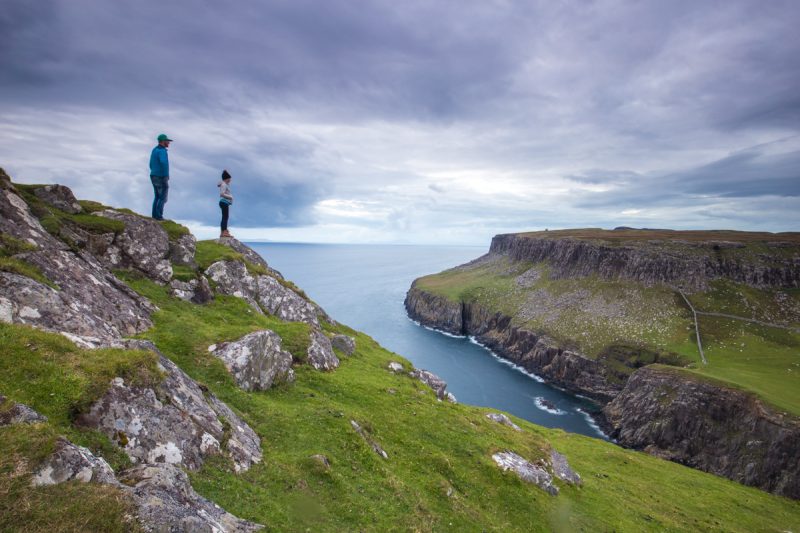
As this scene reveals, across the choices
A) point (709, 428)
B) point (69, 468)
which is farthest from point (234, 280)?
point (709, 428)

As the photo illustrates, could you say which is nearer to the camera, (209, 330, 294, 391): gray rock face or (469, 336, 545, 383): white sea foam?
(209, 330, 294, 391): gray rock face

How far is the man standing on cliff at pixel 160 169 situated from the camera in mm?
30188

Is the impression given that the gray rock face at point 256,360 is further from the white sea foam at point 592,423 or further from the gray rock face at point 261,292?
the white sea foam at point 592,423

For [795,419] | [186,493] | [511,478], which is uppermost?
[186,493]

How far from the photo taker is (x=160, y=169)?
30984 millimetres

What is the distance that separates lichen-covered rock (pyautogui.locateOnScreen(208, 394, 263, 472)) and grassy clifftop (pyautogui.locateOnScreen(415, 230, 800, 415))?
10284 centimetres

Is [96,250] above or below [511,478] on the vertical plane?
above

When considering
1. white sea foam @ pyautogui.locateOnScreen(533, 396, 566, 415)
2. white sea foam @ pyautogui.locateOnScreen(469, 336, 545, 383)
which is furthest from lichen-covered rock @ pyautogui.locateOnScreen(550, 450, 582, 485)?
white sea foam @ pyautogui.locateOnScreen(469, 336, 545, 383)

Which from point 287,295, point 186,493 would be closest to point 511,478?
point 186,493

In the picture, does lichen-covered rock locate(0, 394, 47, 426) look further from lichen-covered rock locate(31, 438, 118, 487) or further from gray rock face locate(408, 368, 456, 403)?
gray rock face locate(408, 368, 456, 403)

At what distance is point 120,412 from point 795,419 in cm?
10230

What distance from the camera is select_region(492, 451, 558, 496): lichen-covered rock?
28359mm

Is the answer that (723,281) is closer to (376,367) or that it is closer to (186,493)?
(376,367)

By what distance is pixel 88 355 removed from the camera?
13977 millimetres
